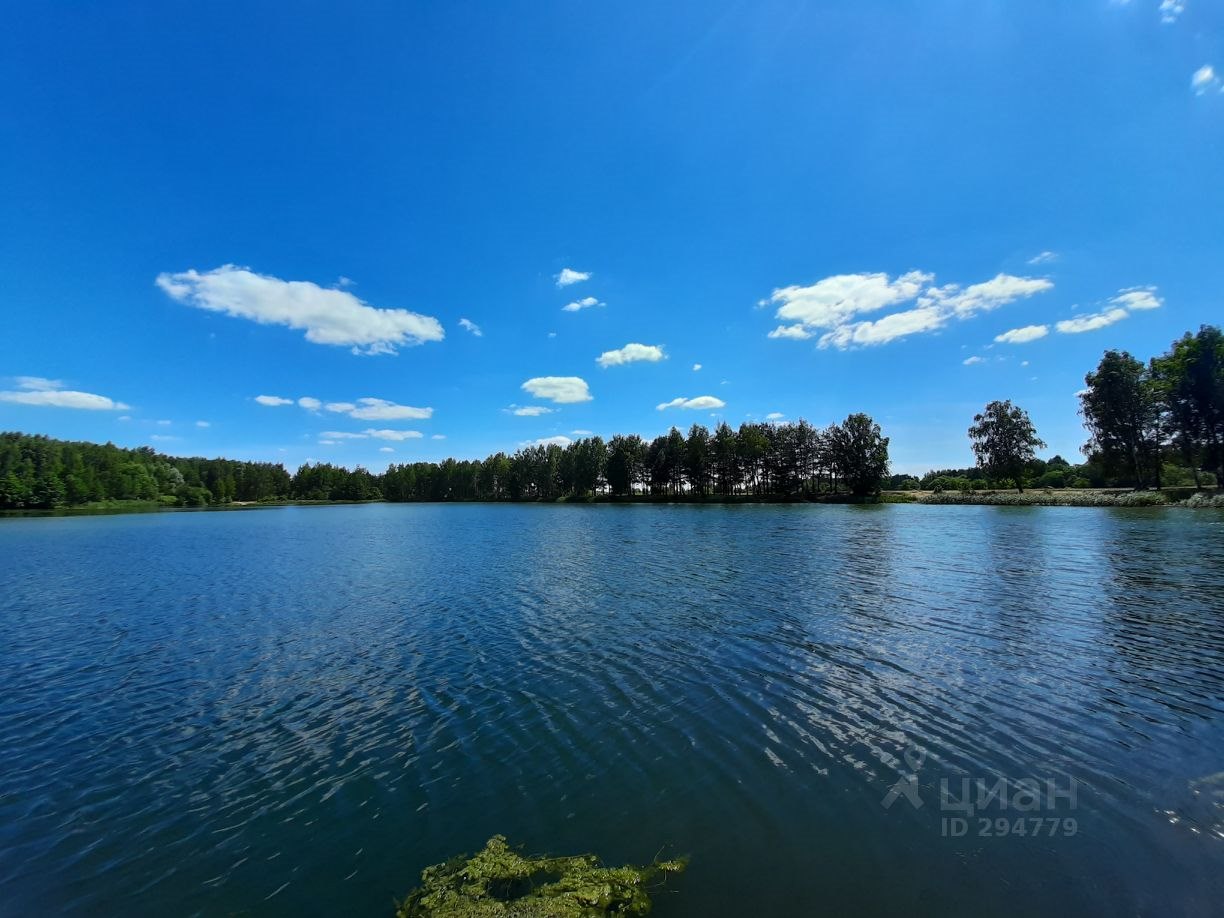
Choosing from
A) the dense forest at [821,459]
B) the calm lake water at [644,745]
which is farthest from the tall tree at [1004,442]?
the calm lake water at [644,745]

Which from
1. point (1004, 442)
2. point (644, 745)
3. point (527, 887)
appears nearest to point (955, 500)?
point (1004, 442)

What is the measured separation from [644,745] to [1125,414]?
112594mm

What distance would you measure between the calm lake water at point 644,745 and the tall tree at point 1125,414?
83053 millimetres

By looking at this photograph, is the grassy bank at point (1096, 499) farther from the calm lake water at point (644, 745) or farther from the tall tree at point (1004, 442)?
the calm lake water at point (644, 745)

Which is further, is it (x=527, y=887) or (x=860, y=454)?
(x=860, y=454)

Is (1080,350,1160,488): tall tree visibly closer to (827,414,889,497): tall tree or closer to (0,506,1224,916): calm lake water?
(827,414,889,497): tall tree

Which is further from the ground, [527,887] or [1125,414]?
[1125,414]

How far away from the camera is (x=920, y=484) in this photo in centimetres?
17950

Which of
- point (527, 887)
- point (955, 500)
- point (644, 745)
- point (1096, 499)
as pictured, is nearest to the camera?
point (527, 887)

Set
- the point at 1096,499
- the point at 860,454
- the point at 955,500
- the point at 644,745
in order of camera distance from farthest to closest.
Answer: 1. the point at 860,454
2. the point at 955,500
3. the point at 1096,499
4. the point at 644,745

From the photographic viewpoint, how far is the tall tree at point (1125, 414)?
8156 centimetres

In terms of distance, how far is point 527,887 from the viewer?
610 centimetres

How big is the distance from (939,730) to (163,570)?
45090mm

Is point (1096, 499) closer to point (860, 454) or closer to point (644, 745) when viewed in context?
point (860, 454)
